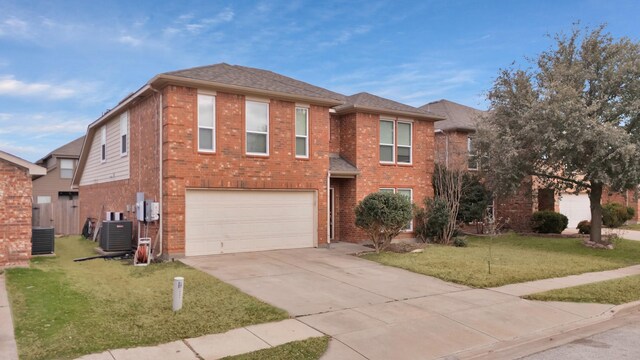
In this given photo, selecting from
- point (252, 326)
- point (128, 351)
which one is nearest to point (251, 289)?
point (252, 326)

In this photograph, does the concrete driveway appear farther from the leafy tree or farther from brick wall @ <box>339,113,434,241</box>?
the leafy tree

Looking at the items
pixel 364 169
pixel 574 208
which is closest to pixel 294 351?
pixel 364 169

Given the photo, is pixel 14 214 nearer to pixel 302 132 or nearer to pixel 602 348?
pixel 302 132

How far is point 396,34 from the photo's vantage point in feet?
58.5

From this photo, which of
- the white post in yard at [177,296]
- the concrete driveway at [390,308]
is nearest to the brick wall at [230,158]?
the concrete driveway at [390,308]

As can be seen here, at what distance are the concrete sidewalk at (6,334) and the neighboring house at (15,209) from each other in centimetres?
323

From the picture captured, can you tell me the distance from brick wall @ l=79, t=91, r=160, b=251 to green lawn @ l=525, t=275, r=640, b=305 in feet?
34.7

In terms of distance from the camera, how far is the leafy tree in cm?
1467

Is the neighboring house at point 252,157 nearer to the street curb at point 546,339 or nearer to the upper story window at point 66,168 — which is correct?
the street curb at point 546,339

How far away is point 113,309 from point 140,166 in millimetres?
8593

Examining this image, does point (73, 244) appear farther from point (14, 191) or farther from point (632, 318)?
point (632, 318)

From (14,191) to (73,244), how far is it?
7.32m

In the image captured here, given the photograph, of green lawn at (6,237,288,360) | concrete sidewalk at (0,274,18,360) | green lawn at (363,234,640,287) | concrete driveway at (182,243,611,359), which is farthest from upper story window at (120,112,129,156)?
green lawn at (363,234,640,287)

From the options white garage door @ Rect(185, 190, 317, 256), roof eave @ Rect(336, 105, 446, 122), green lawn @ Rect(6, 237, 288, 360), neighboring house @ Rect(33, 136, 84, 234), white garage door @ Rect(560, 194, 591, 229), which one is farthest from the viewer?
neighboring house @ Rect(33, 136, 84, 234)
